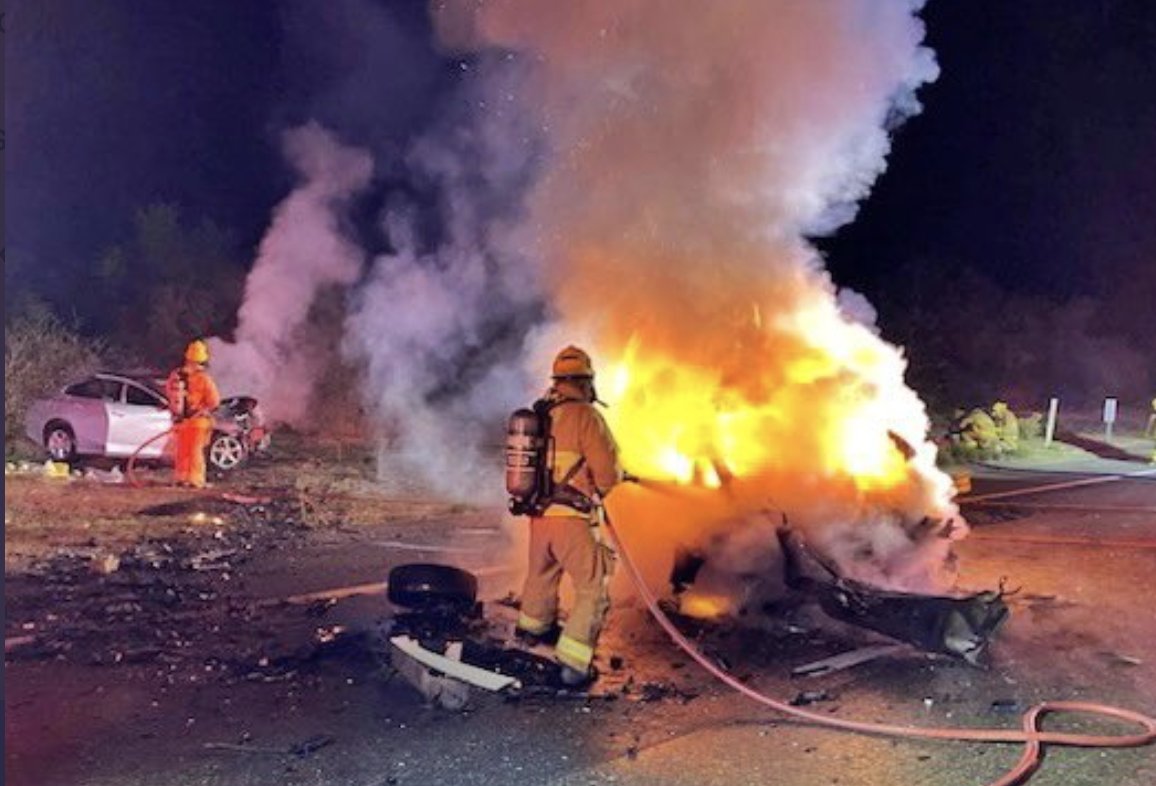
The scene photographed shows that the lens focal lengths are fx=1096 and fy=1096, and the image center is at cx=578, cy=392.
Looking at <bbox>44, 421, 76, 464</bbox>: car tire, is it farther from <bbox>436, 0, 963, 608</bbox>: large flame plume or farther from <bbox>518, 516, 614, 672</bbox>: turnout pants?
<bbox>518, 516, 614, 672</bbox>: turnout pants

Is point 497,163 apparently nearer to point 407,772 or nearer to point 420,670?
point 420,670

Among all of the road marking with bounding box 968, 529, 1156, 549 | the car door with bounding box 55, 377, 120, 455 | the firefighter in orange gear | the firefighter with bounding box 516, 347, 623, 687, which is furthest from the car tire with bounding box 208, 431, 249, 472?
the road marking with bounding box 968, 529, 1156, 549

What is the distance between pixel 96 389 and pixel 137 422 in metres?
0.76

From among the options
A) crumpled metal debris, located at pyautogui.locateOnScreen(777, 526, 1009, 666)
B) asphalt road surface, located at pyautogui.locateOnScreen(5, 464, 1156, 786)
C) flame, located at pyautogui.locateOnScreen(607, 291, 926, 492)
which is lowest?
asphalt road surface, located at pyautogui.locateOnScreen(5, 464, 1156, 786)

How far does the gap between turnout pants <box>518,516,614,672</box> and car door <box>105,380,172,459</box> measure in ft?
30.8

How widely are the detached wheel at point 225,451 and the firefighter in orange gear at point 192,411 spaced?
1.53 meters

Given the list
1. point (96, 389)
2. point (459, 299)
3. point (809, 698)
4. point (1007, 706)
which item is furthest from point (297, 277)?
point (1007, 706)

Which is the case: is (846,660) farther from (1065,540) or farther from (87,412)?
(87,412)

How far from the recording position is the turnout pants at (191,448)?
13328 mm

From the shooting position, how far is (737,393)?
30.3 feet

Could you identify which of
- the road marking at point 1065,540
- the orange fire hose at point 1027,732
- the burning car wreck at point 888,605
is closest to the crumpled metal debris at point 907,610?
the burning car wreck at point 888,605

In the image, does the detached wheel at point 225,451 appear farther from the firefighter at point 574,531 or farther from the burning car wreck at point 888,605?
the firefighter at point 574,531

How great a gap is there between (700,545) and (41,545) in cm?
619

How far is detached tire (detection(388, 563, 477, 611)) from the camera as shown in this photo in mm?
7520
